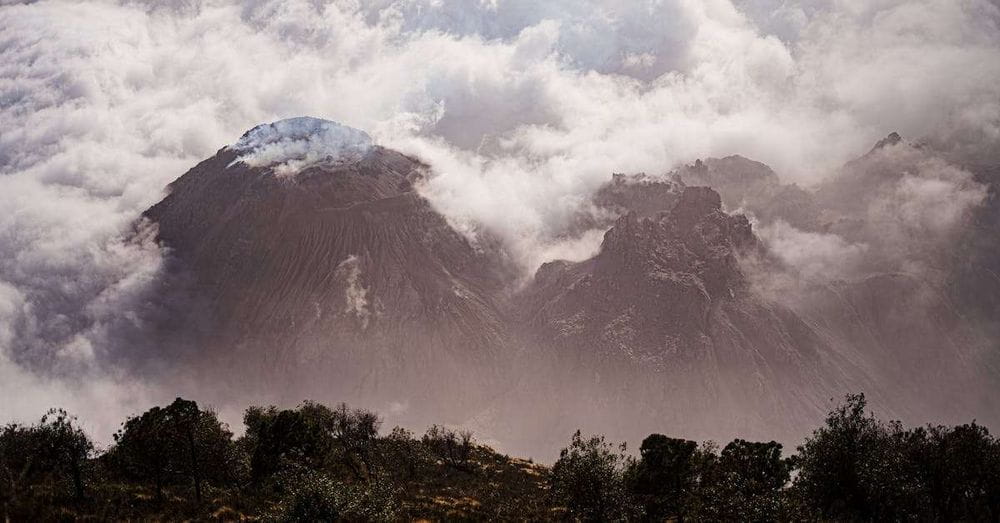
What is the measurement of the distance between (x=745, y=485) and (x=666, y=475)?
3214 centimetres

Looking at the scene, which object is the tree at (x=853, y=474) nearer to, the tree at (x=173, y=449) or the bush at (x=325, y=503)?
the bush at (x=325, y=503)

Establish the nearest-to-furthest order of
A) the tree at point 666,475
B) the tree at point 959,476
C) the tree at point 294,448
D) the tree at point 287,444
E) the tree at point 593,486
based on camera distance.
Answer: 1. the tree at point 593,486
2. the tree at point 959,476
3. the tree at point 666,475
4. the tree at point 294,448
5. the tree at point 287,444

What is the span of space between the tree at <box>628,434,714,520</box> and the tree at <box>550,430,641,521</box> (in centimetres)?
1545

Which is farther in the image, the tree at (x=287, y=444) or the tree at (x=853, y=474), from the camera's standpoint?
the tree at (x=287, y=444)

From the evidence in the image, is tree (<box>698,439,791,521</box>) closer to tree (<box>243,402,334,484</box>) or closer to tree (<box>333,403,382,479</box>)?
tree (<box>243,402,334,484</box>)

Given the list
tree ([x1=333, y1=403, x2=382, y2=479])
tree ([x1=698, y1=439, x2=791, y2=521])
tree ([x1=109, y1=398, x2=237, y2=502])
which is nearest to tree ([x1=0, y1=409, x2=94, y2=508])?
tree ([x1=109, y1=398, x2=237, y2=502])

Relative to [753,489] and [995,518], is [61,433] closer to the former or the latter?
[753,489]

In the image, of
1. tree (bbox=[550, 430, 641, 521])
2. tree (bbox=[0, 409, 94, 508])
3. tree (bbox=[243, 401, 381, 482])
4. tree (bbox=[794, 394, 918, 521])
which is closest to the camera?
tree (bbox=[550, 430, 641, 521])

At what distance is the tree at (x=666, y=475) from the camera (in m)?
92.7

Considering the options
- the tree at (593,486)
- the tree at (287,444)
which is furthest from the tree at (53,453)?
the tree at (593,486)

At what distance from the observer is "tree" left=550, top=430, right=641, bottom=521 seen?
7588cm

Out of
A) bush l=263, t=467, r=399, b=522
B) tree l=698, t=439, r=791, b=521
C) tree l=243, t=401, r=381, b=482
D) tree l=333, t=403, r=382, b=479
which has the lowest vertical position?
bush l=263, t=467, r=399, b=522

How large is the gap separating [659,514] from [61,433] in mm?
76267

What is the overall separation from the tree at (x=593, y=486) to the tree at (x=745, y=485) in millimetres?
9542
